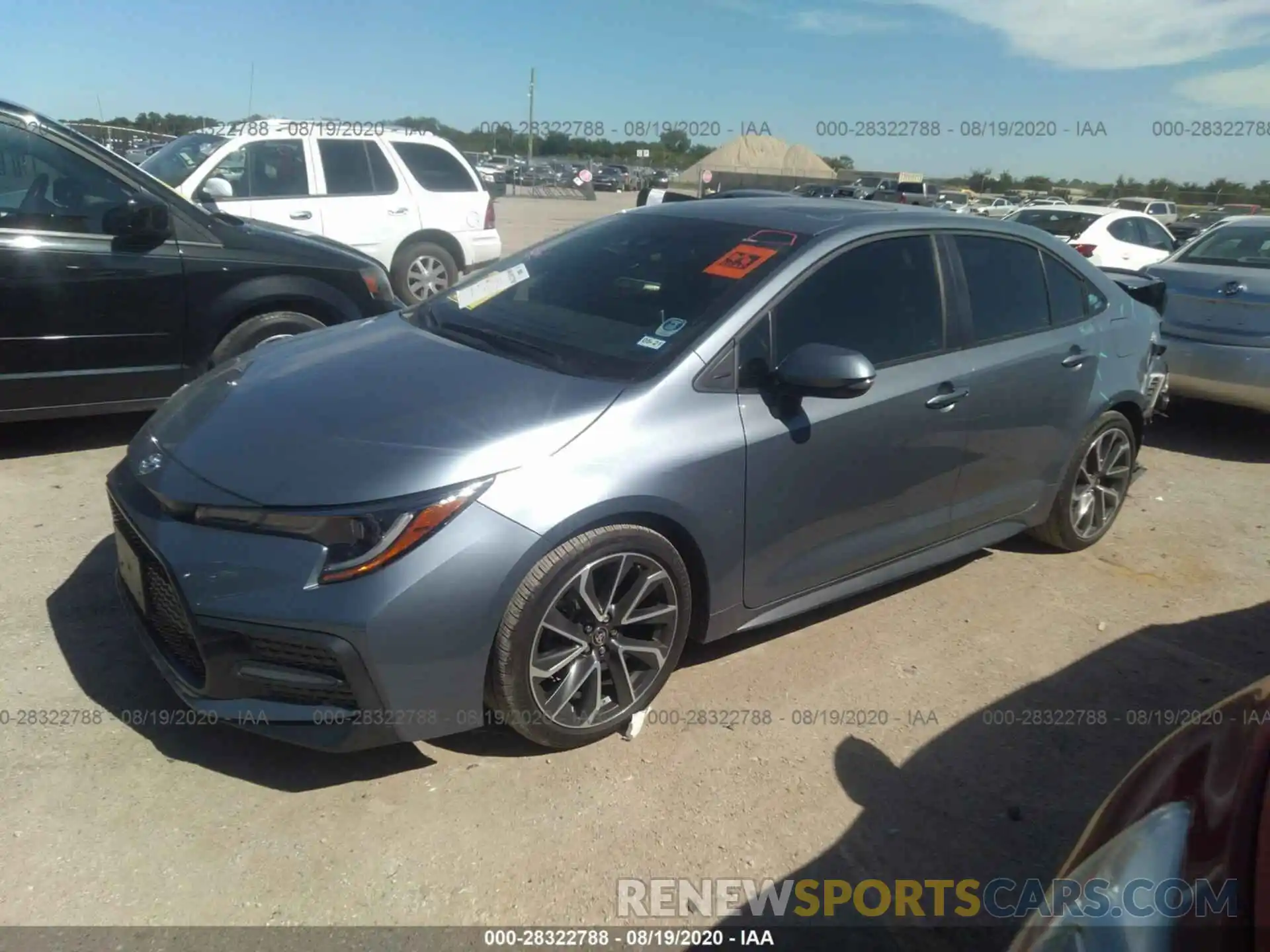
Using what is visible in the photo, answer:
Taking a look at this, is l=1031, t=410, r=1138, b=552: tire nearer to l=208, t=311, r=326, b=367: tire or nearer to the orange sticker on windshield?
the orange sticker on windshield

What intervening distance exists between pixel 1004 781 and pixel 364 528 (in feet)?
7.01

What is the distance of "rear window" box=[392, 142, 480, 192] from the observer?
9.54 m

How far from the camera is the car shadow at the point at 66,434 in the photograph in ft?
17.3

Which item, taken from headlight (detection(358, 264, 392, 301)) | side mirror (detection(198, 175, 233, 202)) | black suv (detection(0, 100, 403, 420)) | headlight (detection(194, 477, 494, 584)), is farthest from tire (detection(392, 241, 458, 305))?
headlight (detection(194, 477, 494, 584))

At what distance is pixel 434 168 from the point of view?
9758 mm

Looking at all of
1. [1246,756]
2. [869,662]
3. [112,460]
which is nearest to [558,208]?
[112,460]

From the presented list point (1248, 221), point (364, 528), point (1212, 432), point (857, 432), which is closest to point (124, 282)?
point (364, 528)

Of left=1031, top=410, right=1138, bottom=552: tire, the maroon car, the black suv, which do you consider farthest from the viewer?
the black suv

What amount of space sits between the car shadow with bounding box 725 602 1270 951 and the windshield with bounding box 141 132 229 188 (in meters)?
8.00

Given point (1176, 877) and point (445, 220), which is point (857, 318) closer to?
point (1176, 877)

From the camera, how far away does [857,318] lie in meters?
3.49

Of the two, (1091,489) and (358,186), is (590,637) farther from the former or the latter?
(358,186)

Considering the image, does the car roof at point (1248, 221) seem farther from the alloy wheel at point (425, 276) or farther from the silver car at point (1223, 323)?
the alloy wheel at point (425, 276)

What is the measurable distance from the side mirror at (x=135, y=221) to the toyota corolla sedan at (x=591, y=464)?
176 centimetres
